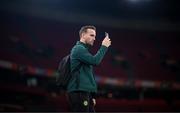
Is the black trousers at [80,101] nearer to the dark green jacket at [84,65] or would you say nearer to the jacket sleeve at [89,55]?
the dark green jacket at [84,65]

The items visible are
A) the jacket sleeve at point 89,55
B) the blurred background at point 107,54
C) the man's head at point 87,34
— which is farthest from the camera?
the blurred background at point 107,54

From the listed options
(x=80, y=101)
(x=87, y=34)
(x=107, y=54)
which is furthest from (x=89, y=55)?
(x=107, y=54)

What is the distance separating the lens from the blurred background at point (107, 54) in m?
13.4

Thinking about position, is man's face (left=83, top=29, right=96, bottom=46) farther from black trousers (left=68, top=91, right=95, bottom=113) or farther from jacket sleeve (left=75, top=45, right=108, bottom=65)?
black trousers (left=68, top=91, right=95, bottom=113)

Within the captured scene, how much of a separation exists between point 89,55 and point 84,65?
134mm

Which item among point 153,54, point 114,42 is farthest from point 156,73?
point 114,42

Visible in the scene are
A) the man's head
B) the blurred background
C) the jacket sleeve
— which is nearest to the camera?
the jacket sleeve

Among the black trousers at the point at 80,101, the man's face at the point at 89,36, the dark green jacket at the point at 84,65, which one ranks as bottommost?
the black trousers at the point at 80,101

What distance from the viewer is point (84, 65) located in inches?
134

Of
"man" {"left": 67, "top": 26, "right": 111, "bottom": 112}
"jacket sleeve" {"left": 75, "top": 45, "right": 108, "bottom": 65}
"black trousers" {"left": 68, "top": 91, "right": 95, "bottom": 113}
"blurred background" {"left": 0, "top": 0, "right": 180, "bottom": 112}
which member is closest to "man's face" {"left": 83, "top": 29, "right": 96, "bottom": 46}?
"man" {"left": 67, "top": 26, "right": 111, "bottom": 112}

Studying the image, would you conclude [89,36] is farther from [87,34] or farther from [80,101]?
[80,101]

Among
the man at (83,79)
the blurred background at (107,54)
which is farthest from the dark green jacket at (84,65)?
the blurred background at (107,54)

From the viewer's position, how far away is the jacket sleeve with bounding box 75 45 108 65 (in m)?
3.30

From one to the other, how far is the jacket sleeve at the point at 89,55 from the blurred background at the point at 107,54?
889cm
